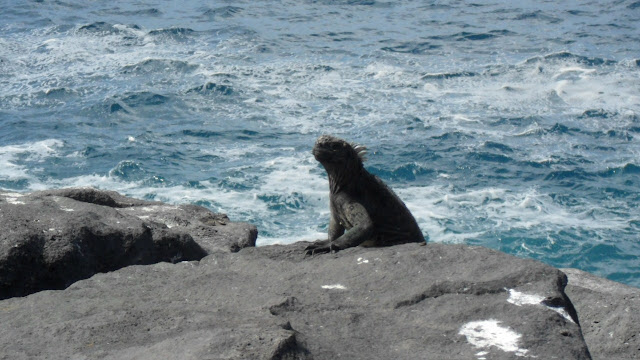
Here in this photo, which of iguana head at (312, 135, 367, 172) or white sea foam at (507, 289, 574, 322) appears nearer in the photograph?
white sea foam at (507, 289, 574, 322)

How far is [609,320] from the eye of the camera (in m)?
4.71

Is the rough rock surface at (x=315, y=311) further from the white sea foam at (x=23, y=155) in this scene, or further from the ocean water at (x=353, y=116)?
the white sea foam at (x=23, y=155)

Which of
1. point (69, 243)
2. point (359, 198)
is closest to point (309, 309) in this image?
point (69, 243)

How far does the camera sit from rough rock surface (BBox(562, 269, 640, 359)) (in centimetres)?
448

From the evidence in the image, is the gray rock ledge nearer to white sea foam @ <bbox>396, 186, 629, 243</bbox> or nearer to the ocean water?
white sea foam @ <bbox>396, 186, 629, 243</bbox>

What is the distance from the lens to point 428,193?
13133mm

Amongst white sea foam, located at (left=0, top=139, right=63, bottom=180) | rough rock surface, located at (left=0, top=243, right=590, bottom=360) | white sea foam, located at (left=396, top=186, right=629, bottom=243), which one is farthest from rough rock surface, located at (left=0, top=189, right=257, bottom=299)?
white sea foam, located at (left=0, top=139, right=63, bottom=180)

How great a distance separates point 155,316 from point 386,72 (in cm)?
1536

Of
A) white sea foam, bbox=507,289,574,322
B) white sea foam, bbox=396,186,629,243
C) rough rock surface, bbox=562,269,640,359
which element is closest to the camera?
white sea foam, bbox=507,289,574,322

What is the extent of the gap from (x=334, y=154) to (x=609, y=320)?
7.21 feet

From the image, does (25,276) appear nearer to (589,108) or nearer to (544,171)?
(544,171)

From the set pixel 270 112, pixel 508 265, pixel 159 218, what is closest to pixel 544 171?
pixel 270 112

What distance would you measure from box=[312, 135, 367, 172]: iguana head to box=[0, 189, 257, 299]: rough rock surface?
3.52ft

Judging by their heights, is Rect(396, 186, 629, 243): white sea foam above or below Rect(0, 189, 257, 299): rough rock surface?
below
